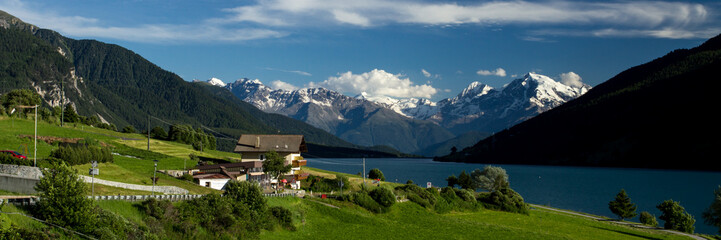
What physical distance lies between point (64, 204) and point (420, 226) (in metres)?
42.8

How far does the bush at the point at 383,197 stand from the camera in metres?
77.7

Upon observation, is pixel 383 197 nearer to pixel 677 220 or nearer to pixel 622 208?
pixel 677 220

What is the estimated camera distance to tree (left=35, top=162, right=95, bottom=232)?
116 ft

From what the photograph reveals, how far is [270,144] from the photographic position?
11094cm

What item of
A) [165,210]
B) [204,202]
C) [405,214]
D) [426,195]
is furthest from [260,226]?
[426,195]

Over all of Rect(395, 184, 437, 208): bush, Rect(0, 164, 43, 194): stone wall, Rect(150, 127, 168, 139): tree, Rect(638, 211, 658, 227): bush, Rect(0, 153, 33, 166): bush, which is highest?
Rect(150, 127, 168, 139): tree

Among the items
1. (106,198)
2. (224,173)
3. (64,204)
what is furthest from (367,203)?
(64,204)

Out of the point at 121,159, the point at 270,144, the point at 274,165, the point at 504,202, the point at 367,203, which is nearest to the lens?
the point at 367,203

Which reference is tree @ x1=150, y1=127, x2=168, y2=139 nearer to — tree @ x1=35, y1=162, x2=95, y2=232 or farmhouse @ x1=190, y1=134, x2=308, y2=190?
farmhouse @ x1=190, y1=134, x2=308, y2=190

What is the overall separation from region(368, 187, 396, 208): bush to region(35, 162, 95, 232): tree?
1821 inches

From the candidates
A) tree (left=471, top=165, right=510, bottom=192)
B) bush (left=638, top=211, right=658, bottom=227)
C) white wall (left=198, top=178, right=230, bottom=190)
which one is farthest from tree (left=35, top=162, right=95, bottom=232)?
tree (left=471, top=165, right=510, bottom=192)

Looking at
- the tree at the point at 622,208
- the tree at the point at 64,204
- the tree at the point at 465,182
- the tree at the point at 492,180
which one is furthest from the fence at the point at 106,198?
the tree at the point at 622,208

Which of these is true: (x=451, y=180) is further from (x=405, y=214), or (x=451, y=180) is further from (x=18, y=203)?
(x=18, y=203)

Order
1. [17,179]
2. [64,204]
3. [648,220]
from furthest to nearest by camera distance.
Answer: [648,220]
[17,179]
[64,204]
